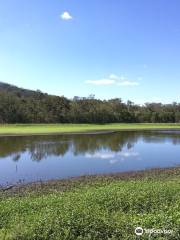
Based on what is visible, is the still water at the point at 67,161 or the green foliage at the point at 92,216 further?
the still water at the point at 67,161

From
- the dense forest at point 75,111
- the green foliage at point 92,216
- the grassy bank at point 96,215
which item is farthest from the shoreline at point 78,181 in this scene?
the dense forest at point 75,111

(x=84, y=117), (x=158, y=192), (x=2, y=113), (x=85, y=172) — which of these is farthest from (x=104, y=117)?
A: (x=158, y=192)

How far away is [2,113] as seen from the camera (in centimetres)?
10981

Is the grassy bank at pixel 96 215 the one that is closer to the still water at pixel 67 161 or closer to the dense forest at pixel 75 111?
the still water at pixel 67 161

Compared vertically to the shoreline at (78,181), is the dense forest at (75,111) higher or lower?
higher

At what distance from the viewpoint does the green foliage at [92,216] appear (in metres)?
9.97

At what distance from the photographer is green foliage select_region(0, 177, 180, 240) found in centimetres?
997

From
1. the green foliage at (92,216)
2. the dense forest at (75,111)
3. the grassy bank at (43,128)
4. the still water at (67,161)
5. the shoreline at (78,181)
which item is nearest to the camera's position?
the green foliage at (92,216)

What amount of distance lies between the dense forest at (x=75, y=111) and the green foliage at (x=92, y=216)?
95.8 m

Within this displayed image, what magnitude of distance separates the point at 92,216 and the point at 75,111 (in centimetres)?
11072

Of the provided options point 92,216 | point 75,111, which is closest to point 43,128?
point 75,111

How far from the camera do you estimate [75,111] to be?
121625 millimetres

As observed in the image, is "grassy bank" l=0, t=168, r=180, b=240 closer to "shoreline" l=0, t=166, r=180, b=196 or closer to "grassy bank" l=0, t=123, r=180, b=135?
"shoreline" l=0, t=166, r=180, b=196

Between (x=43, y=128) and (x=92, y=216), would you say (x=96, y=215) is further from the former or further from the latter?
(x=43, y=128)
